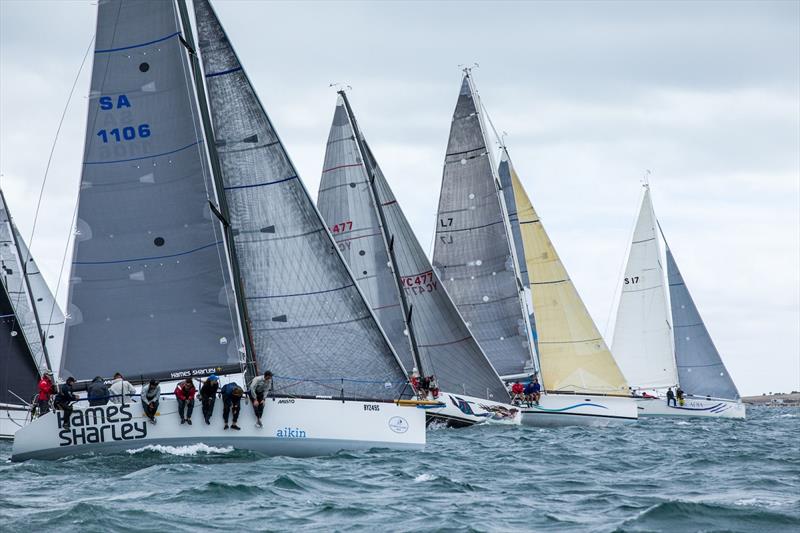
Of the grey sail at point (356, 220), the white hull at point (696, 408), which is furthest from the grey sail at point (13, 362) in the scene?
the white hull at point (696, 408)

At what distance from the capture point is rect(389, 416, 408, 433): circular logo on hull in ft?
66.8

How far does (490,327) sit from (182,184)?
19.2 meters

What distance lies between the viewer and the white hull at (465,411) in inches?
1225

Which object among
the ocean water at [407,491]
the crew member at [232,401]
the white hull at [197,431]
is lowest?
the ocean water at [407,491]

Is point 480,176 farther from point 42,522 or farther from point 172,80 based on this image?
point 42,522

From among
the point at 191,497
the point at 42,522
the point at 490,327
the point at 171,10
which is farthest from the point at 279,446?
the point at 490,327

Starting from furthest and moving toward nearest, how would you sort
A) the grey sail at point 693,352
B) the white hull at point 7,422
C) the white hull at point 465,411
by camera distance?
the grey sail at point 693,352
the white hull at point 7,422
the white hull at point 465,411

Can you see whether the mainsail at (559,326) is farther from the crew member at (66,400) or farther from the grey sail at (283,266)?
the crew member at (66,400)

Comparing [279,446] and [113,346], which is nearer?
[279,446]

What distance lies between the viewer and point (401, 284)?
34.1 metres

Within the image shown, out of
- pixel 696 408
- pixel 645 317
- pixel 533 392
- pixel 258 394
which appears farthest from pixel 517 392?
pixel 645 317

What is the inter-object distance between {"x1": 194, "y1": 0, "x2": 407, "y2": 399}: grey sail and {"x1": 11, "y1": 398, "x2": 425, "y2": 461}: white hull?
1.86 metres

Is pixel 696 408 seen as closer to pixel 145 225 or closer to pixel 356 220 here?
pixel 356 220

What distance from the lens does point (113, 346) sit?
842 inches
